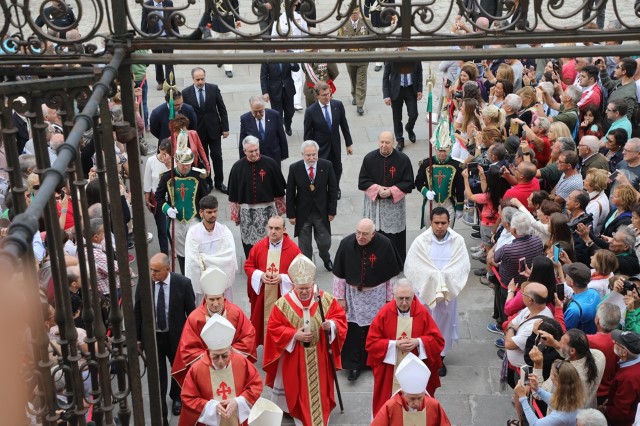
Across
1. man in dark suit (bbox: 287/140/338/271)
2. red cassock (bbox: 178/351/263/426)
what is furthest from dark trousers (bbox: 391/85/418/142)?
red cassock (bbox: 178/351/263/426)

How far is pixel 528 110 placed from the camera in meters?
12.3

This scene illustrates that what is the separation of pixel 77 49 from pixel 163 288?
3.91 meters

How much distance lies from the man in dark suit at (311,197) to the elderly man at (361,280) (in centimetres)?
152

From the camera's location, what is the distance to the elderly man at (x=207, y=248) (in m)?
10.1

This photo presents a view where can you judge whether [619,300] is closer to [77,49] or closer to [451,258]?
[451,258]

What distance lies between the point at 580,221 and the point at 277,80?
667cm

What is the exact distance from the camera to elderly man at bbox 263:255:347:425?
9.05 m

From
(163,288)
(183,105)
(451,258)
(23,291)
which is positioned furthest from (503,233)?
(23,291)

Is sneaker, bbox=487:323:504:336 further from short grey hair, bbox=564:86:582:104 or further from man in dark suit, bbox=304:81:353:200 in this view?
short grey hair, bbox=564:86:582:104

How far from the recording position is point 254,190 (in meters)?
11.3

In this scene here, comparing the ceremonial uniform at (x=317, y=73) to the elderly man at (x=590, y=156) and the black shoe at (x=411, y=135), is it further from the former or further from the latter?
the elderly man at (x=590, y=156)

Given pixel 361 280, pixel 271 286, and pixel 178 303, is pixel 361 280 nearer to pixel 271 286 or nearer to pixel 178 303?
pixel 271 286

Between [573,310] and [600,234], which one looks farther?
[600,234]

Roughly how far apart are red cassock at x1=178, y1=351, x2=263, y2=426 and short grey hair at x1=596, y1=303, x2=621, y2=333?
2.82 metres
